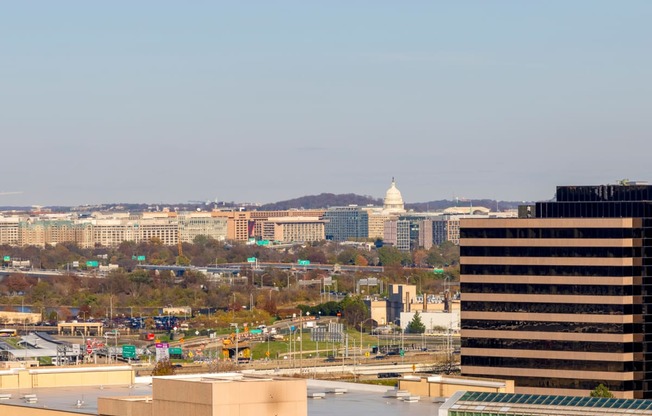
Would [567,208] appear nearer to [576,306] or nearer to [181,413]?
[576,306]

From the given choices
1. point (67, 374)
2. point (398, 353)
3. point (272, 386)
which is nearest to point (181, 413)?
point (272, 386)

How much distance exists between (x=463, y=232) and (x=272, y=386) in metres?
57.9

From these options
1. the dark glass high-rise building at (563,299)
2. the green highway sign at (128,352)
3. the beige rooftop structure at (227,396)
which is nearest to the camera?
the beige rooftop structure at (227,396)

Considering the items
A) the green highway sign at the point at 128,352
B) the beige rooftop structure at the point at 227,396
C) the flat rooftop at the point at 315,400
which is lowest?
the green highway sign at the point at 128,352

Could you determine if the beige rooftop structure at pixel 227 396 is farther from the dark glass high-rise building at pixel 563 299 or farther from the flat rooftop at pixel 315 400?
the dark glass high-rise building at pixel 563 299

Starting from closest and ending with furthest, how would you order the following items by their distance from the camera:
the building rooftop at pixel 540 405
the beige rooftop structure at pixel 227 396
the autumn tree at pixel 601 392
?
the beige rooftop structure at pixel 227 396 → the building rooftop at pixel 540 405 → the autumn tree at pixel 601 392

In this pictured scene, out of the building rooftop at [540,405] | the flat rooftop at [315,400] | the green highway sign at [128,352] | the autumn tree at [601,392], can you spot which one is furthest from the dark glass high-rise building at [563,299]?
the green highway sign at [128,352]

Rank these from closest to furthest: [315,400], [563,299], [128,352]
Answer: [315,400] < [563,299] < [128,352]

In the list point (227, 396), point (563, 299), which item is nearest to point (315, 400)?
point (227, 396)

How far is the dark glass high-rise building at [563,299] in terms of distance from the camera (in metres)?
107

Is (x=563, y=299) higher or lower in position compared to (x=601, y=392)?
higher

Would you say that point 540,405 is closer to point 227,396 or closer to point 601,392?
point 227,396

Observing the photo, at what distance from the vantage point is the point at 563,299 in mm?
108438

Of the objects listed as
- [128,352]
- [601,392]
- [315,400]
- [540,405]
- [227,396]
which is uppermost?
[227,396]
